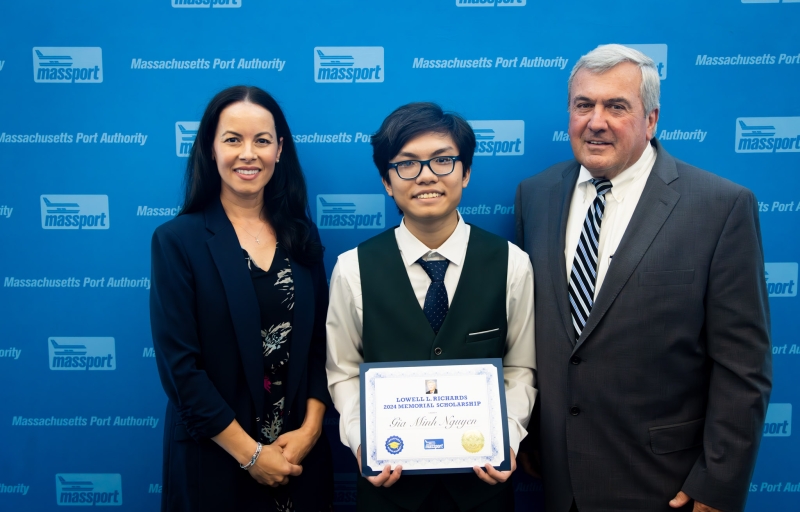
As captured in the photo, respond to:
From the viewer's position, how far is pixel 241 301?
183 cm

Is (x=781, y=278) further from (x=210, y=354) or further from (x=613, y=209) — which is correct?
(x=210, y=354)

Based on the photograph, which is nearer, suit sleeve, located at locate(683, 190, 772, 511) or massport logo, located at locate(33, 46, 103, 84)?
suit sleeve, located at locate(683, 190, 772, 511)

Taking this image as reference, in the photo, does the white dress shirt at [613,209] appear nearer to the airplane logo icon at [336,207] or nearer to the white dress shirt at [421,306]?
the white dress shirt at [421,306]

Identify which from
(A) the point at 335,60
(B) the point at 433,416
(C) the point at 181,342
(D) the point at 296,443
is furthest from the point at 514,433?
(A) the point at 335,60

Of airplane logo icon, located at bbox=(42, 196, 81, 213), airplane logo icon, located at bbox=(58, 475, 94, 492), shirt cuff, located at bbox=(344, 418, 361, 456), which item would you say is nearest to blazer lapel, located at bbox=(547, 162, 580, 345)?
shirt cuff, located at bbox=(344, 418, 361, 456)

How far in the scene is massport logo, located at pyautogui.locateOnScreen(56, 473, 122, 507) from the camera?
2.67m

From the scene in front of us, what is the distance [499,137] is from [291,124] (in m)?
0.98

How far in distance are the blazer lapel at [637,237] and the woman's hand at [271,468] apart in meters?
1.09

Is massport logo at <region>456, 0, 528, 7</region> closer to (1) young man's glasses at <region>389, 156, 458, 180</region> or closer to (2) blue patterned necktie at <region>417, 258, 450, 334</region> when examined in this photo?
(1) young man's glasses at <region>389, 156, 458, 180</region>

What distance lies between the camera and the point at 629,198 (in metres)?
1.86

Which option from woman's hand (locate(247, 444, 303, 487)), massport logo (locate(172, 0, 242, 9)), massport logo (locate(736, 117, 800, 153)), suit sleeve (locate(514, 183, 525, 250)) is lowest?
woman's hand (locate(247, 444, 303, 487))

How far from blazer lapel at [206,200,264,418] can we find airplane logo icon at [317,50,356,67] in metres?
1.01

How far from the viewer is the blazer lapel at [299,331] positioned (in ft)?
6.35

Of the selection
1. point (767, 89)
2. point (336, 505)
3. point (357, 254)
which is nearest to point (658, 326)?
point (357, 254)
